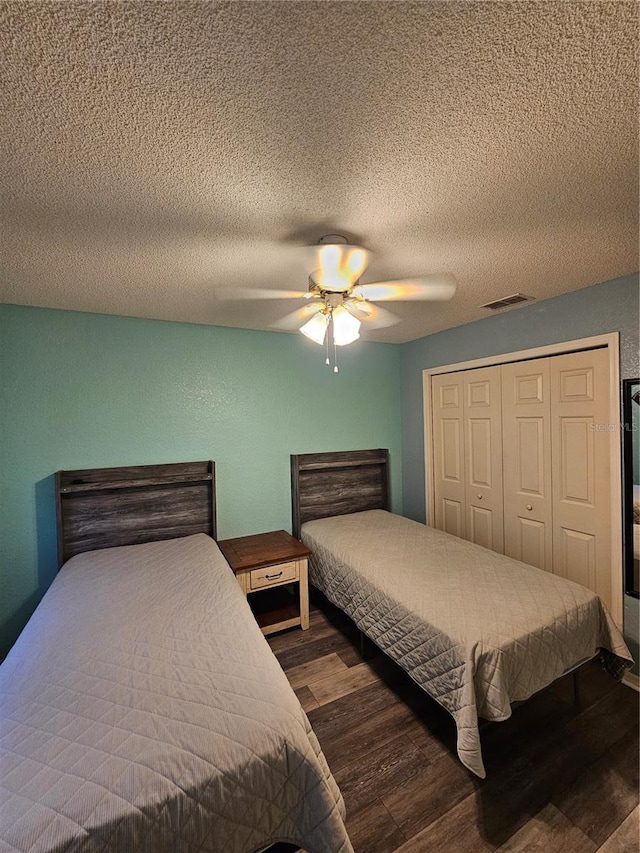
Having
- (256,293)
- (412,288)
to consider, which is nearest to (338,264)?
(412,288)

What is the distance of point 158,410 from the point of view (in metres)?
2.62

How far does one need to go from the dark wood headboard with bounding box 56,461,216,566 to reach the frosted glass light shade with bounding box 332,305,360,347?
1.58m

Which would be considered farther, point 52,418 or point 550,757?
point 52,418

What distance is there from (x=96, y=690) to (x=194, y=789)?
513 millimetres

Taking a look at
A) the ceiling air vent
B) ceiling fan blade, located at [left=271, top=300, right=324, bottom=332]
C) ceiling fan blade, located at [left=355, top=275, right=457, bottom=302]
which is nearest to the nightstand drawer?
ceiling fan blade, located at [left=271, top=300, right=324, bottom=332]

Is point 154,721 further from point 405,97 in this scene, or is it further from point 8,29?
point 405,97

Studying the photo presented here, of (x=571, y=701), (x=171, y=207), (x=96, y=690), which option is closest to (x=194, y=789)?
(x=96, y=690)

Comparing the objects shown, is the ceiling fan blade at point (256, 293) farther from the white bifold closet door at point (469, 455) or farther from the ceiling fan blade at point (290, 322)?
the white bifold closet door at point (469, 455)

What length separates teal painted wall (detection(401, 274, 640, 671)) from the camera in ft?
6.58

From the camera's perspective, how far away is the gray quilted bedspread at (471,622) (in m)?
1.44

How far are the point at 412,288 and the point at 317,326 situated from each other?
50 centimetres

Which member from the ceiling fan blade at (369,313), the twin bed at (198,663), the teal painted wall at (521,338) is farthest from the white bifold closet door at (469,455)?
the ceiling fan blade at (369,313)

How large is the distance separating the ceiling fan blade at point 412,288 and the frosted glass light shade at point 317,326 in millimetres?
208

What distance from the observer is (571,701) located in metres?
1.90
